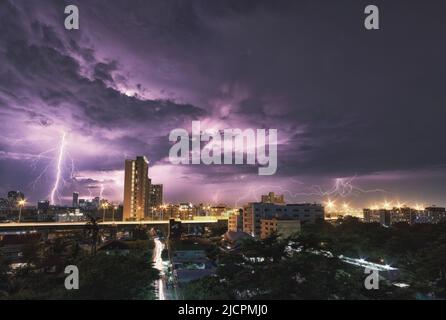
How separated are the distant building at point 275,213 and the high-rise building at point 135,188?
4110 centimetres

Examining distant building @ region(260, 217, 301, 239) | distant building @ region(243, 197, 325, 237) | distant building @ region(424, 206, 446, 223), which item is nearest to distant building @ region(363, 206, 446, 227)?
distant building @ region(424, 206, 446, 223)

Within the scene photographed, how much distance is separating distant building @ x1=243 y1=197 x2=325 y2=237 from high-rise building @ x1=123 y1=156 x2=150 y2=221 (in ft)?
135

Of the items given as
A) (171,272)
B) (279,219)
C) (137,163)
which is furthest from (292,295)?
(137,163)

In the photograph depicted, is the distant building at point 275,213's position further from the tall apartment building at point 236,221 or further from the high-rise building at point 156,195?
the high-rise building at point 156,195

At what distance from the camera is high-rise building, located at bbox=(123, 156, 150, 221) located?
93125 mm

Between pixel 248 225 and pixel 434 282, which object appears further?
pixel 248 225

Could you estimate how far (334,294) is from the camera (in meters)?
14.7

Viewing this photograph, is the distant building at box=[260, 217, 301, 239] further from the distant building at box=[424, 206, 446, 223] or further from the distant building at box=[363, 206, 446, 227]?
the distant building at box=[424, 206, 446, 223]

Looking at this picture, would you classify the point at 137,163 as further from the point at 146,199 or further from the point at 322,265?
the point at 322,265

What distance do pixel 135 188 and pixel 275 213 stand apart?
48.9 metres

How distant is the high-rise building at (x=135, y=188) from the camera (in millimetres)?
93125
